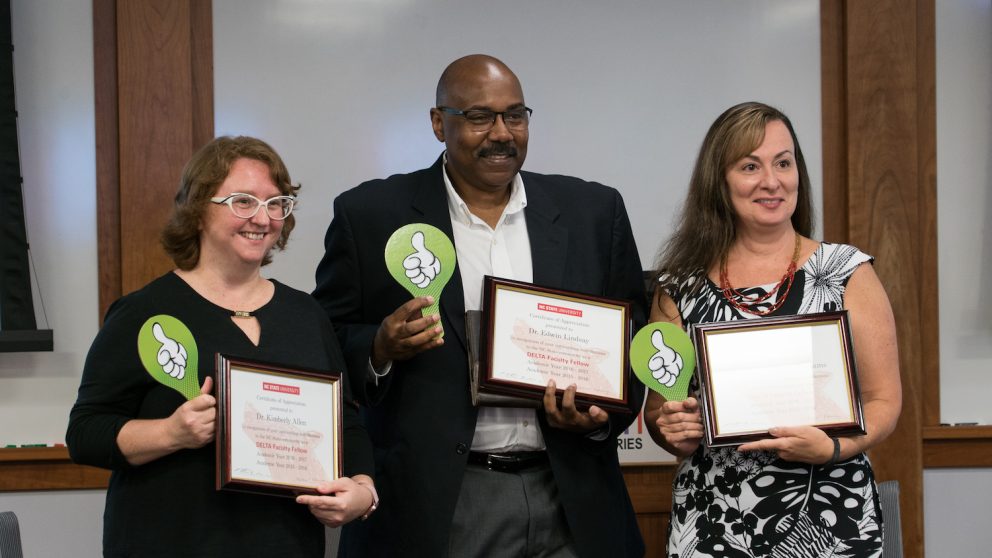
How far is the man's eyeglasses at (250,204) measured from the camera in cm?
198

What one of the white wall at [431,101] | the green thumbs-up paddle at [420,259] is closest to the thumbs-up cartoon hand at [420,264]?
the green thumbs-up paddle at [420,259]

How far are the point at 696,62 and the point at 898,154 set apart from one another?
827 millimetres

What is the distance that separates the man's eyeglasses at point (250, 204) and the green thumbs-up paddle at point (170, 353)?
0.90 feet

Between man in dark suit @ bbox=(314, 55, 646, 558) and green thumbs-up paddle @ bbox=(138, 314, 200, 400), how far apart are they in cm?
44

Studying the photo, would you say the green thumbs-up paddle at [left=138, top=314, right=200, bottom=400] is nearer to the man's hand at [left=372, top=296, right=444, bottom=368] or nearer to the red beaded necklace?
the man's hand at [left=372, top=296, right=444, bottom=368]

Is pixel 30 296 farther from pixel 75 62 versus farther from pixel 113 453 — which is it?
pixel 113 453

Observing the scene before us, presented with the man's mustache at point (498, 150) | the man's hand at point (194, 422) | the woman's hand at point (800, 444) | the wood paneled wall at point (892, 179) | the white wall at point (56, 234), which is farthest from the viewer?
the wood paneled wall at point (892, 179)

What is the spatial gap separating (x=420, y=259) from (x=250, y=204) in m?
0.37

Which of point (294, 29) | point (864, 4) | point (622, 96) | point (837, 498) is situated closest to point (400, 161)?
point (294, 29)

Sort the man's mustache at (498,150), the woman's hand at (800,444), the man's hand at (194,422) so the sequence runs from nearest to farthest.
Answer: the man's hand at (194,422)
the woman's hand at (800,444)
the man's mustache at (498,150)

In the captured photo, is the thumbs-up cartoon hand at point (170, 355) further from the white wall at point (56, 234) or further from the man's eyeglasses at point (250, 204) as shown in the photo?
the white wall at point (56, 234)

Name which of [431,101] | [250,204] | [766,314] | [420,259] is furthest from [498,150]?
[431,101]

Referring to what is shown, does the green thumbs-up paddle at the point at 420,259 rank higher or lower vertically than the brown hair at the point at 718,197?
lower

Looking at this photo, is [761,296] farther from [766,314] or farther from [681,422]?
[681,422]
